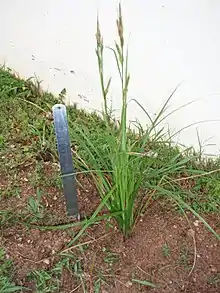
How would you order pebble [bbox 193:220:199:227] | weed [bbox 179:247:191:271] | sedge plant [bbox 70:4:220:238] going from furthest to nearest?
pebble [bbox 193:220:199:227]
weed [bbox 179:247:191:271]
sedge plant [bbox 70:4:220:238]

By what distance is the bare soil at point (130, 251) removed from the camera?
1.79 meters

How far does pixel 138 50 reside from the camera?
2.23 m

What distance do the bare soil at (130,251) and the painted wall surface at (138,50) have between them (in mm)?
455

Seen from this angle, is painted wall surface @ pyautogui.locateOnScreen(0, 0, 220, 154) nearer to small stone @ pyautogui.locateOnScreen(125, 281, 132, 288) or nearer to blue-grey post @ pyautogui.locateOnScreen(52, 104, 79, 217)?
blue-grey post @ pyautogui.locateOnScreen(52, 104, 79, 217)

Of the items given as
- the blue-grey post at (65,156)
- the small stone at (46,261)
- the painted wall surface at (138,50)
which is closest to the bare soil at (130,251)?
the small stone at (46,261)

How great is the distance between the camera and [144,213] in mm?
2012

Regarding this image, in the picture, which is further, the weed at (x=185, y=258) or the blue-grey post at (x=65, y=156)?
the weed at (x=185, y=258)

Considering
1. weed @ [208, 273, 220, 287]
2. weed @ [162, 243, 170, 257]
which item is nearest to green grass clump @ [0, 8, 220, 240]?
weed @ [162, 243, 170, 257]

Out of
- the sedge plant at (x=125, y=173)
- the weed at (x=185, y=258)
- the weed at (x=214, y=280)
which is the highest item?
the sedge plant at (x=125, y=173)

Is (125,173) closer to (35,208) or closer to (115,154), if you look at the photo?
(115,154)

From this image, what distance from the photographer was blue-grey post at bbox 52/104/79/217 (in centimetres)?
173

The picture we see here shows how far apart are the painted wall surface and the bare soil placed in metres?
0.45

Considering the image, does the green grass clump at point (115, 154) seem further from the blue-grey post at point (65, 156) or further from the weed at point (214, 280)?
the weed at point (214, 280)

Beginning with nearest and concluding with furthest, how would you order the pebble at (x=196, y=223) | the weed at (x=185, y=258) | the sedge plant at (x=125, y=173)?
the sedge plant at (x=125, y=173) < the weed at (x=185, y=258) < the pebble at (x=196, y=223)
